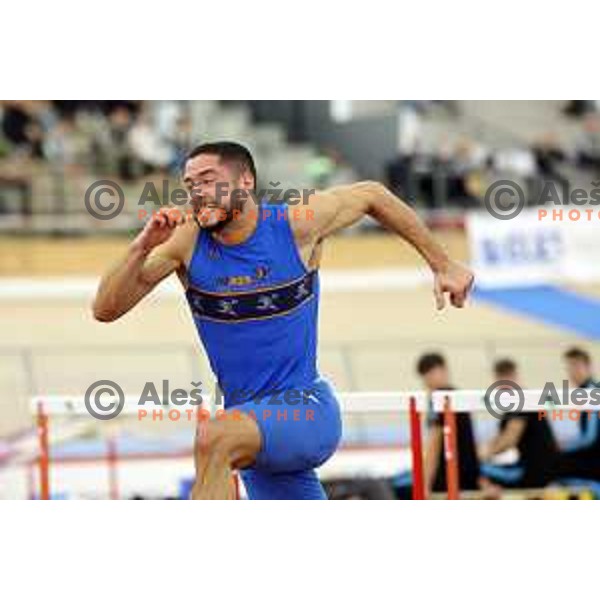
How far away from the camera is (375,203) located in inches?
242

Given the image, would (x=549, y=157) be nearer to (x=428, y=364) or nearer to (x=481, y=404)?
(x=428, y=364)

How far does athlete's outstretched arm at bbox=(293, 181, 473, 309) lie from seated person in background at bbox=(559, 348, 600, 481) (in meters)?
4.84

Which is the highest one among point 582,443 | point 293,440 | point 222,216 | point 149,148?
point 149,148

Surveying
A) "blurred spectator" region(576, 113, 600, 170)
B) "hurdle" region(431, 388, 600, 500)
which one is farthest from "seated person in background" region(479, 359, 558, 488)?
"blurred spectator" region(576, 113, 600, 170)

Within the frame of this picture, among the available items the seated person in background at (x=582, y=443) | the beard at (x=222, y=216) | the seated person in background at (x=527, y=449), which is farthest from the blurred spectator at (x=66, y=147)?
the beard at (x=222, y=216)

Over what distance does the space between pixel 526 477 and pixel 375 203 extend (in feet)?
16.6

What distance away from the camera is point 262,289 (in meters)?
5.92

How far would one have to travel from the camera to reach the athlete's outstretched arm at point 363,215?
6.02 metres

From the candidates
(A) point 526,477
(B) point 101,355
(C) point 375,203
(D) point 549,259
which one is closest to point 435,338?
(D) point 549,259

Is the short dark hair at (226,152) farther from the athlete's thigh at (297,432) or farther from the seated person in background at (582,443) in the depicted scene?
the seated person in background at (582,443)

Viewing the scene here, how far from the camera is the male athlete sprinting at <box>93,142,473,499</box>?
228 inches

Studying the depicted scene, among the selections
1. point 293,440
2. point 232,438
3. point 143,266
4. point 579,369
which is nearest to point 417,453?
point 293,440

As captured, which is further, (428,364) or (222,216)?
(428,364)

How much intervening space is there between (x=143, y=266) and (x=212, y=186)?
1.23ft
